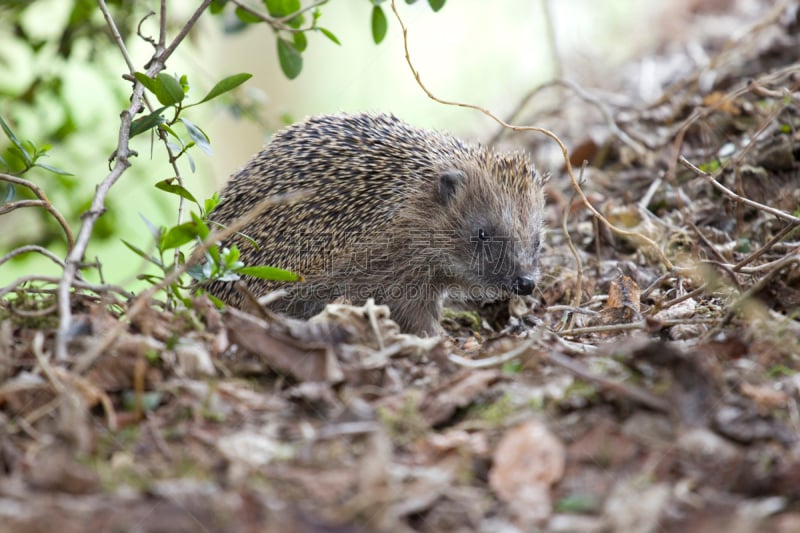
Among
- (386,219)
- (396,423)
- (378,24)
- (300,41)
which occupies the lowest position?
(396,423)

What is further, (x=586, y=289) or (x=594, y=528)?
(x=586, y=289)

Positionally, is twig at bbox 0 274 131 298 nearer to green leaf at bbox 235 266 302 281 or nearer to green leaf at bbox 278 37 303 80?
green leaf at bbox 235 266 302 281

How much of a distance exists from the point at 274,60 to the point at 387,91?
2614mm

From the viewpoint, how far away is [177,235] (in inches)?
184

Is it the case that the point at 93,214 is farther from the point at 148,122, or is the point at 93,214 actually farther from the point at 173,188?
the point at 148,122

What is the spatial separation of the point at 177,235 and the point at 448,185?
2.88m

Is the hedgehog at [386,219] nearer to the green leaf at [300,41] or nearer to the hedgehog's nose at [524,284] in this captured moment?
the hedgehog's nose at [524,284]

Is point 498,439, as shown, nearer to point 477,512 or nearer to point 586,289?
point 477,512

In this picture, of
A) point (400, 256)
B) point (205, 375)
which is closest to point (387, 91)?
point (400, 256)

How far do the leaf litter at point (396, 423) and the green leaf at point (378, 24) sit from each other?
2670mm

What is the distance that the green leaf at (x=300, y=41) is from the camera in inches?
243

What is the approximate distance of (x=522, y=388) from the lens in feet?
12.5

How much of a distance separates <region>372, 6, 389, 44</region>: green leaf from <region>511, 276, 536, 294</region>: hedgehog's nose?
84.3 inches

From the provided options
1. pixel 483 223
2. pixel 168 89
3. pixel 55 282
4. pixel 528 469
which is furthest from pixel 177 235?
pixel 483 223
